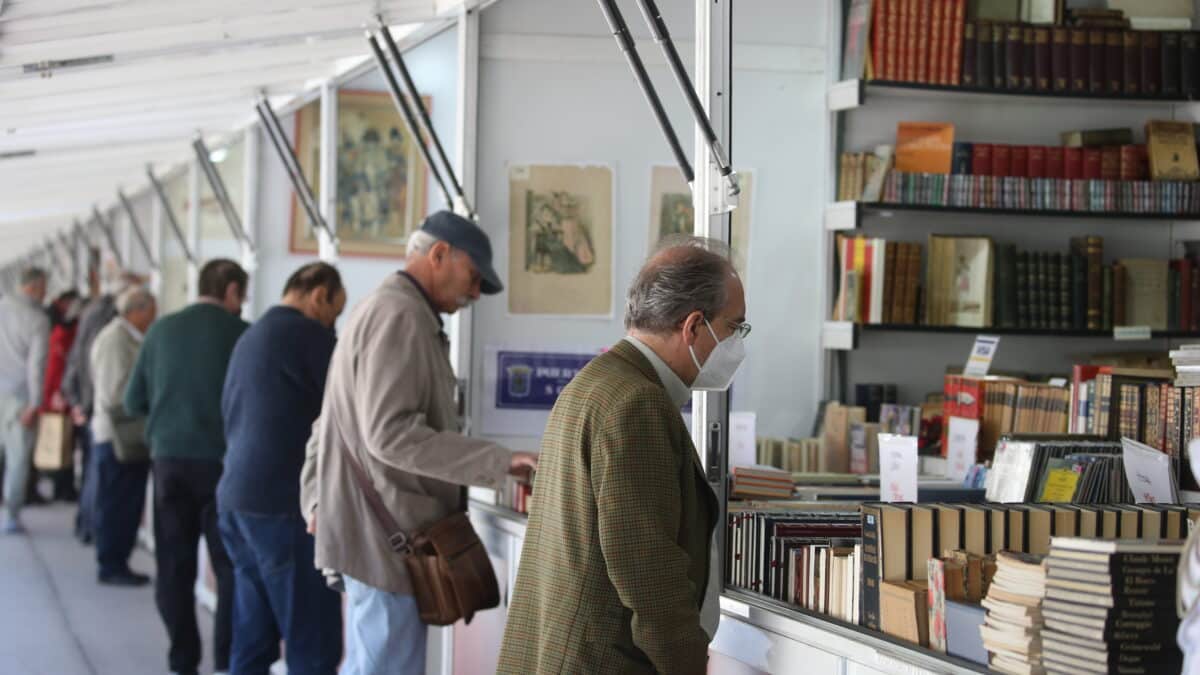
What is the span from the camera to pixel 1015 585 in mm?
2465

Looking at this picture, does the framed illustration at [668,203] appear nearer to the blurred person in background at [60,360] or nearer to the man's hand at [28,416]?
the blurred person in background at [60,360]

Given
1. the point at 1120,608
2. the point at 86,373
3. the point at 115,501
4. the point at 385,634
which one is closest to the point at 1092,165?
the point at 385,634

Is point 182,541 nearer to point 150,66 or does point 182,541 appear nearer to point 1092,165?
point 150,66

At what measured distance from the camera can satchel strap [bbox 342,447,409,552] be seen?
4.09m

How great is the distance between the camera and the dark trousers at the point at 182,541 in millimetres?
6484

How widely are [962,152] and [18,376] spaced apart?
744 centimetres

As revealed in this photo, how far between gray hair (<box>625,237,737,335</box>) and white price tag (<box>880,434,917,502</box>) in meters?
1.13

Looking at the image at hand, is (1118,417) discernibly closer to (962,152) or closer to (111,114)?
(962,152)

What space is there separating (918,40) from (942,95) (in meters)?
0.28

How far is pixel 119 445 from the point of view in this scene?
328 inches

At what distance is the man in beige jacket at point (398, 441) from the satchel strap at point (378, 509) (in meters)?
0.01

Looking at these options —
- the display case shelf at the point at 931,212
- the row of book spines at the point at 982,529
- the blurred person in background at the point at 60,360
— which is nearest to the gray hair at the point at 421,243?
the row of book spines at the point at 982,529

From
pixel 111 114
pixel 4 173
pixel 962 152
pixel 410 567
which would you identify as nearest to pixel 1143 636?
pixel 410 567

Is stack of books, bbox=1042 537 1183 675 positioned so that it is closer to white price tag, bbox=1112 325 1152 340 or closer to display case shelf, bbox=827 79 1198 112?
display case shelf, bbox=827 79 1198 112
